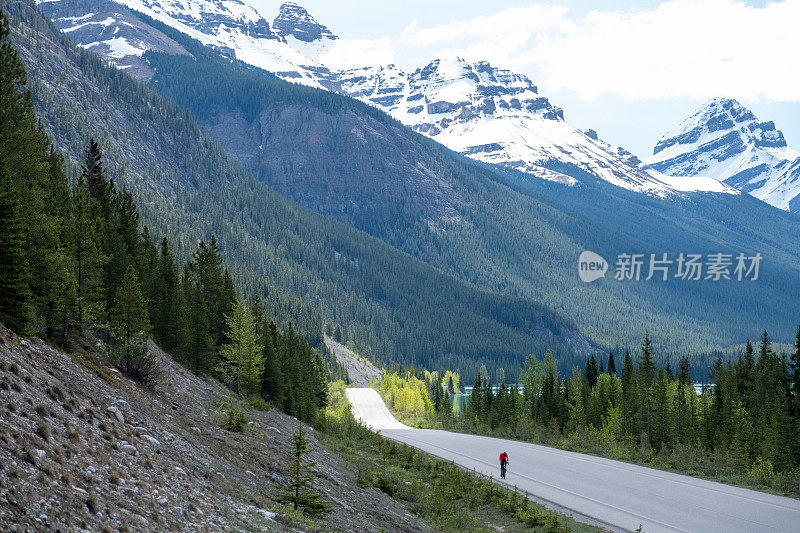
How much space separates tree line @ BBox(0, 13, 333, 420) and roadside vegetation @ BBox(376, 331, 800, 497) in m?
23.8

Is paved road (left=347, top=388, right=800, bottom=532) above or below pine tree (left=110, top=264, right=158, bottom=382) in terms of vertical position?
below

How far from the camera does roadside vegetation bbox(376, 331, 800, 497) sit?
126ft

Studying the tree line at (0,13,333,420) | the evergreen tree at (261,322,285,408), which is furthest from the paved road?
the tree line at (0,13,333,420)

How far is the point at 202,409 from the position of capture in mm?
27312

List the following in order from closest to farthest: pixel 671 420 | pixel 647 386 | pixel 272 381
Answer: pixel 272 381 < pixel 671 420 < pixel 647 386

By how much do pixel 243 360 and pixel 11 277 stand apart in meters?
25.0

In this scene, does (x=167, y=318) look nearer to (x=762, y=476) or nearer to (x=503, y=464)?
(x=503, y=464)

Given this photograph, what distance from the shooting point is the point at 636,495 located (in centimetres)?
2783

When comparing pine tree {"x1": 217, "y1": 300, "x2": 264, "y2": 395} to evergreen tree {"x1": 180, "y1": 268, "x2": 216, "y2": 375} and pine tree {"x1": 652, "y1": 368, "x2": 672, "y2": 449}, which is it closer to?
evergreen tree {"x1": 180, "y1": 268, "x2": 216, "y2": 375}

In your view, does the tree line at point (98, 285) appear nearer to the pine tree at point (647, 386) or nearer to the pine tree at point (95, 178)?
the pine tree at point (95, 178)

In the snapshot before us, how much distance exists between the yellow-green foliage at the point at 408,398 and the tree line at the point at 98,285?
222 feet

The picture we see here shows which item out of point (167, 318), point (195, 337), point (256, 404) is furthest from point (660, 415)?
point (167, 318)

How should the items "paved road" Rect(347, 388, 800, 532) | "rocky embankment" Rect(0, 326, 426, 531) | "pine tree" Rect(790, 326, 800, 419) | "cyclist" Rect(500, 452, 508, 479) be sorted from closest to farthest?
1. "rocky embankment" Rect(0, 326, 426, 531)
2. "paved road" Rect(347, 388, 800, 532)
3. "cyclist" Rect(500, 452, 508, 479)
4. "pine tree" Rect(790, 326, 800, 419)

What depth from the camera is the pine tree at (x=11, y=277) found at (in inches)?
744
